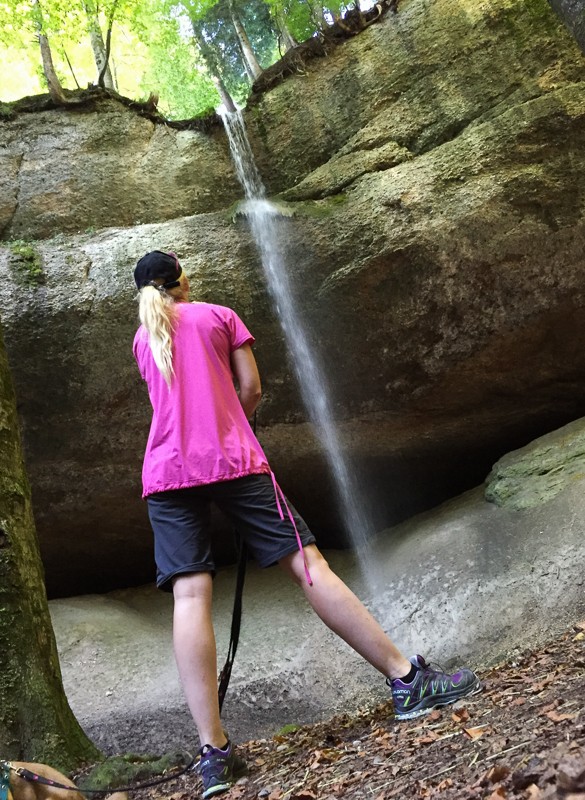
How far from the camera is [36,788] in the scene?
231 centimetres

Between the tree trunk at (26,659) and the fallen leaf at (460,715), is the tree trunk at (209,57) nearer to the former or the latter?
the tree trunk at (26,659)

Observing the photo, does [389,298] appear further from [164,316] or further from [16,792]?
[16,792]

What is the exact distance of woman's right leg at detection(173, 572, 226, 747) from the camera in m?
2.62

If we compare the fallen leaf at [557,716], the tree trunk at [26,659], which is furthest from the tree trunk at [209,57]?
the fallen leaf at [557,716]

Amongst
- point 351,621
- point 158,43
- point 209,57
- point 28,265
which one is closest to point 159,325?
point 351,621

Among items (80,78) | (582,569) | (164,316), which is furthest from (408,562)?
(80,78)

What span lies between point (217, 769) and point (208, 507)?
1.08 m

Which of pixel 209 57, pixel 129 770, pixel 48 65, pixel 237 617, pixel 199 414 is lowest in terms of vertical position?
pixel 129 770

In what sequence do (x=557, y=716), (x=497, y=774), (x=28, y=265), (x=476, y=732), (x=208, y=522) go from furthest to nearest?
(x=28, y=265), (x=208, y=522), (x=476, y=732), (x=557, y=716), (x=497, y=774)

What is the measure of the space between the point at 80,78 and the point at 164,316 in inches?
617

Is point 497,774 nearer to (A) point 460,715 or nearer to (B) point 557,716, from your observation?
(B) point 557,716

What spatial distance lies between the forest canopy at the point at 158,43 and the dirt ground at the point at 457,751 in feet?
25.8

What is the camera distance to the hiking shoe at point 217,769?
2479 mm

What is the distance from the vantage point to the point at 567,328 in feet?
20.3
